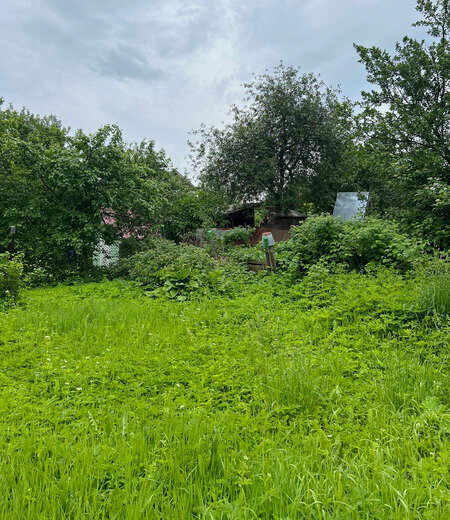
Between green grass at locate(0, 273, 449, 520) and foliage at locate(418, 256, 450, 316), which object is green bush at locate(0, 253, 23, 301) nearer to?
green grass at locate(0, 273, 449, 520)

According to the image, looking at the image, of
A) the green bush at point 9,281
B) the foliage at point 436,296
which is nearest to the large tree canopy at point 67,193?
the green bush at point 9,281

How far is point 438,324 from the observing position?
3.81 meters

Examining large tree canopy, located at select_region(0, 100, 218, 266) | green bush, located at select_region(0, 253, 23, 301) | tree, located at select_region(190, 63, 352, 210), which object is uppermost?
tree, located at select_region(190, 63, 352, 210)

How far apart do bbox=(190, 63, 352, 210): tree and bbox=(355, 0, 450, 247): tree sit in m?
5.29

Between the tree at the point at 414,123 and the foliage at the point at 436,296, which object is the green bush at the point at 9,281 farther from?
the tree at the point at 414,123

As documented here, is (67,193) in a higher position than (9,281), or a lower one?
higher

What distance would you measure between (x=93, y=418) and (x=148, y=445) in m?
0.57

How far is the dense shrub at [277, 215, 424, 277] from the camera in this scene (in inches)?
248

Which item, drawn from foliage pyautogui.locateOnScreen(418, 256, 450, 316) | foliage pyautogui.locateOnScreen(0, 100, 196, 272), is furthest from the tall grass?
foliage pyautogui.locateOnScreen(0, 100, 196, 272)

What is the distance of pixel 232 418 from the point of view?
7.55 feet

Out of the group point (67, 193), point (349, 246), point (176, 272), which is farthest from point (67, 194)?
point (349, 246)

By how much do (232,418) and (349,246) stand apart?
5316 mm

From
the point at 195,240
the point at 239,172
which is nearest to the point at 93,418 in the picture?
the point at 195,240

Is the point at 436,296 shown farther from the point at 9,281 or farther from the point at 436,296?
the point at 9,281
